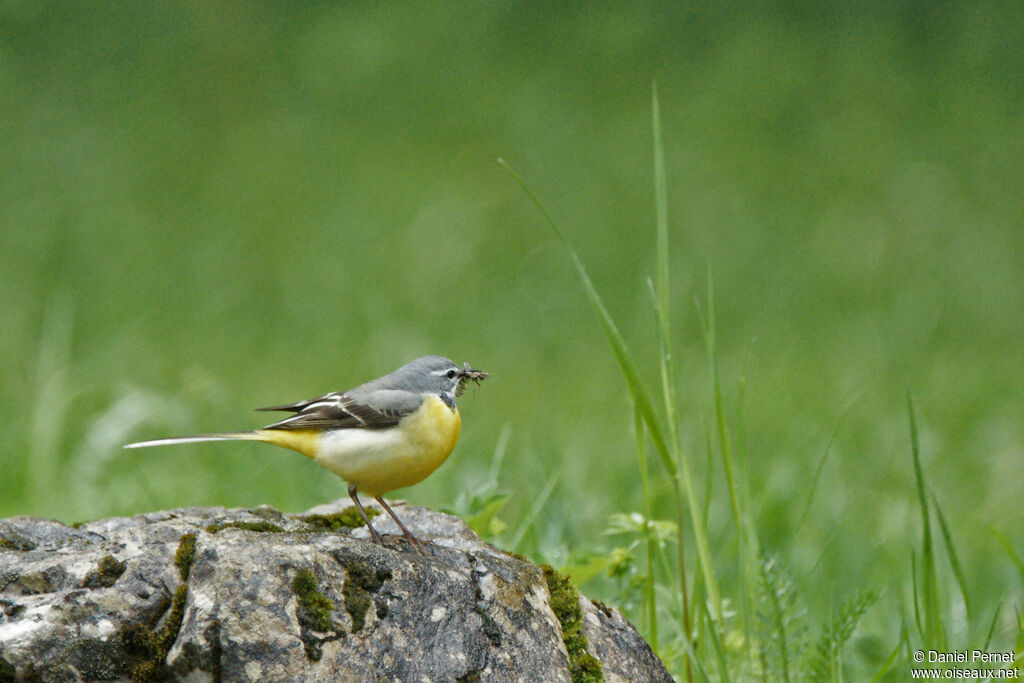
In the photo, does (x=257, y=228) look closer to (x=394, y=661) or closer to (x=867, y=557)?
(x=867, y=557)

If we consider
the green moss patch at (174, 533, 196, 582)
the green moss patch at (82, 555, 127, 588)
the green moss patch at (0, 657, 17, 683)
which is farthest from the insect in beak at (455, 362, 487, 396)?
the green moss patch at (0, 657, 17, 683)

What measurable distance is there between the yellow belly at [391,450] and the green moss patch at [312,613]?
1.05 m

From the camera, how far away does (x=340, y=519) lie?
4.06 meters

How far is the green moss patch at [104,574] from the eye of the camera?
9.71 feet

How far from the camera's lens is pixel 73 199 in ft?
38.2

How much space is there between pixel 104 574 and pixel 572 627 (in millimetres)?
1261

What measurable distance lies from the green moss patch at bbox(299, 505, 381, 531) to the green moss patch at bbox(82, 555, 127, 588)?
90 cm

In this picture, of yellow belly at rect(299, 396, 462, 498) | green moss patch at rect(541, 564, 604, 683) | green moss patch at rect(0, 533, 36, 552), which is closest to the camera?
green moss patch at rect(541, 564, 604, 683)

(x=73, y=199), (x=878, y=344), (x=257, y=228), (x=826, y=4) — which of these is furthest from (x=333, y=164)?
(x=826, y=4)

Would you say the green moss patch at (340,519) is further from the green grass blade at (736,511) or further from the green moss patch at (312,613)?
the green grass blade at (736,511)

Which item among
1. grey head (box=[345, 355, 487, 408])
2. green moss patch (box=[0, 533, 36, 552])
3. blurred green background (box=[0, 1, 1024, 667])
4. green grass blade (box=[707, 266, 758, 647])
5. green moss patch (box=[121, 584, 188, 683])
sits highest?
blurred green background (box=[0, 1, 1024, 667])

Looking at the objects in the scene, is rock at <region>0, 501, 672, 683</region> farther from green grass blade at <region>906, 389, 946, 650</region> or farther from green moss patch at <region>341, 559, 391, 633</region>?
green grass blade at <region>906, 389, 946, 650</region>

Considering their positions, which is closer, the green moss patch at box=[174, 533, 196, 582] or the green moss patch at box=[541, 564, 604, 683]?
the green moss patch at box=[174, 533, 196, 582]

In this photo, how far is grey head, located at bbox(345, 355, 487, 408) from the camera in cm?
429
